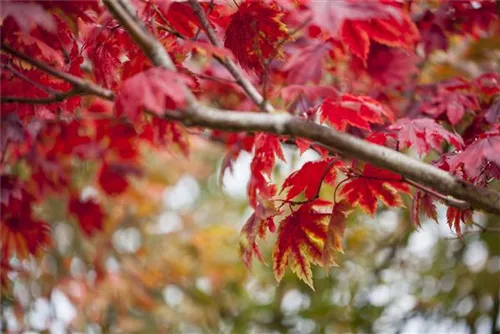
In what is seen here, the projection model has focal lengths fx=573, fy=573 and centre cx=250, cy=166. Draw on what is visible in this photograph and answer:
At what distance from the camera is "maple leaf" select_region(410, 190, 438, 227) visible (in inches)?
40.0

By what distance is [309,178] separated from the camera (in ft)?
3.61

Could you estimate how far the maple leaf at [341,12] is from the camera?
79 cm

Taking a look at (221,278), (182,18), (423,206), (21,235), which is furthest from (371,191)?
(221,278)

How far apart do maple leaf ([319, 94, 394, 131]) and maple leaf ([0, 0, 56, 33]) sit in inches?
21.4

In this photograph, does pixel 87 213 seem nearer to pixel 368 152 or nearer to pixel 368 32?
pixel 368 32

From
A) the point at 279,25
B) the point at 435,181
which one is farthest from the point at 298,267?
the point at 279,25

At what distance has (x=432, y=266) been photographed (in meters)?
2.38

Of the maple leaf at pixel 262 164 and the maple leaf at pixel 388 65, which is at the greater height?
the maple leaf at pixel 388 65

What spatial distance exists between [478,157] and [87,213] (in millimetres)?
1654

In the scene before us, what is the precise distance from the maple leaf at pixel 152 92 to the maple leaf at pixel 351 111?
0.38 m

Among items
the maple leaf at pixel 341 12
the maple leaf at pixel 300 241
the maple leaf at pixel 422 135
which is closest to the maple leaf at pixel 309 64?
the maple leaf at pixel 422 135

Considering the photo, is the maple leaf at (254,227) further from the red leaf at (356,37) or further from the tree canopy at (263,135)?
the red leaf at (356,37)

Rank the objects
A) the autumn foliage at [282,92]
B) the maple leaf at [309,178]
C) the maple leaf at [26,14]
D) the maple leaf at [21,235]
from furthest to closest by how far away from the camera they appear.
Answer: the maple leaf at [21,235], the maple leaf at [309,178], the autumn foliage at [282,92], the maple leaf at [26,14]

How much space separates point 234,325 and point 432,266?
0.88m
